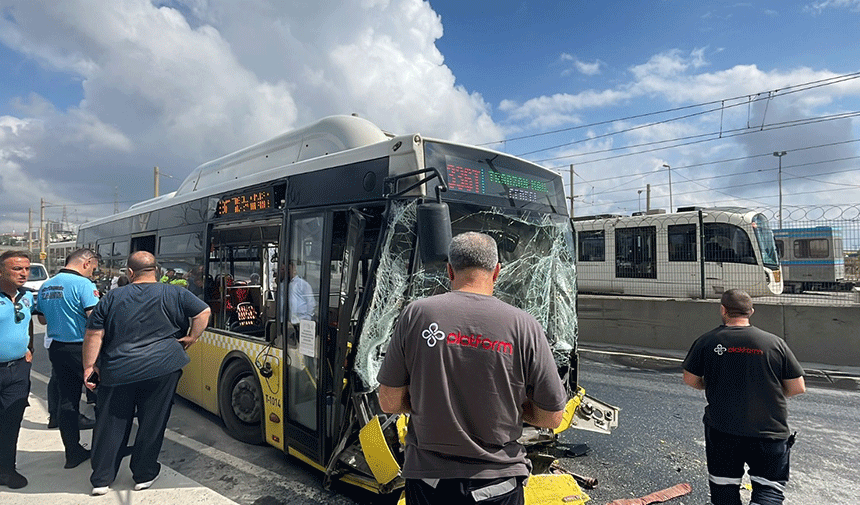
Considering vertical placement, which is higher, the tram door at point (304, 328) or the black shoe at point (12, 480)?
the tram door at point (304, 328)

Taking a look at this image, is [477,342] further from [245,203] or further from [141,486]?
[245,203]

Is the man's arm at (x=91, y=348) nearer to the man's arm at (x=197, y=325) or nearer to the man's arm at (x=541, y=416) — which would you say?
the man's arm at (x=197, y=325)

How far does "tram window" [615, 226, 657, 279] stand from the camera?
48.0 feet

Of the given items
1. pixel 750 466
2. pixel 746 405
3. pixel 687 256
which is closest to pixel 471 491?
pixel 746 405

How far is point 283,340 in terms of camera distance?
435cm

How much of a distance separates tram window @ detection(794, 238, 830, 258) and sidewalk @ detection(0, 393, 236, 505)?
2317 cm

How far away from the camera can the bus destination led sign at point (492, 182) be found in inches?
153

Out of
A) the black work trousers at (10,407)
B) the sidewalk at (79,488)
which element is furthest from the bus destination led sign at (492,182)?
the black work trousers at (10,407)

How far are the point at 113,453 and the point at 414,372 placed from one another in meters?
3.26

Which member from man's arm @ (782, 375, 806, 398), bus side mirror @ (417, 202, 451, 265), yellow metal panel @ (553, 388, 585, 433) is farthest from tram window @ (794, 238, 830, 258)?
bus side mirror @ (417, 202, 451, 265)

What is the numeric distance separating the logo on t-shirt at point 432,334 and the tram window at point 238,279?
3526mm

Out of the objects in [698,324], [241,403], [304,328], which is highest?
[304,328]

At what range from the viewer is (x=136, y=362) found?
3.69 metres

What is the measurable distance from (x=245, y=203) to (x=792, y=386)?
16.6 feet
